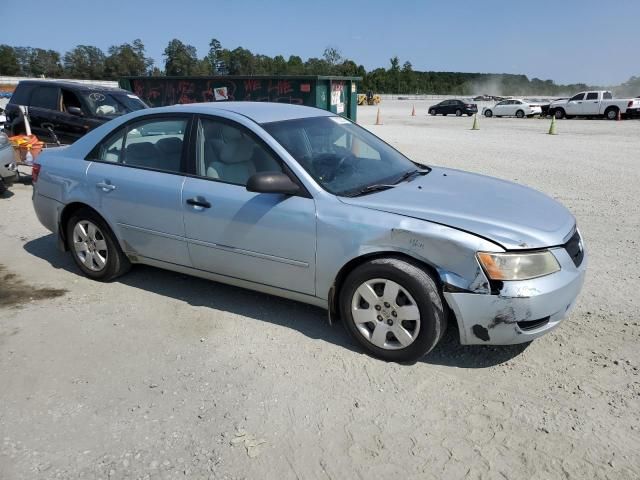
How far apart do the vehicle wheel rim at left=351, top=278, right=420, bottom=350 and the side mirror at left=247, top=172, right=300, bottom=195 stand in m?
0.83

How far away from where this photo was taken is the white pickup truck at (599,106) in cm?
2911

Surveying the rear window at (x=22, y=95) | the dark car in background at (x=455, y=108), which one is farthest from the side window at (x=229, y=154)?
the dark car in background at (x=455, y=108)

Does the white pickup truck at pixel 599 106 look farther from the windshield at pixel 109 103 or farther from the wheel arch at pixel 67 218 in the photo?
the wheel arch at pixel 67 218

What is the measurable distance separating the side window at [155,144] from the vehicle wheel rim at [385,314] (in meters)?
1.88

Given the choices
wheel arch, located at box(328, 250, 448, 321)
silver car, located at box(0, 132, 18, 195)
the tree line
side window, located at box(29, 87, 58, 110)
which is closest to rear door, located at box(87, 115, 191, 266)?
wheel arch, located at box(328, 250, 448, 321)

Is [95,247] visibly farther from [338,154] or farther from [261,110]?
[338,154]

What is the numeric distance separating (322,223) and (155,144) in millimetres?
1854

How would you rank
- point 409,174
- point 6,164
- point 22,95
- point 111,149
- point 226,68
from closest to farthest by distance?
point 409,174 < point 111,149 < point 6,164 < point 22,95 < point 226,68

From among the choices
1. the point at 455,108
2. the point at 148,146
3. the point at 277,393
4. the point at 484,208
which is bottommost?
the point at 455,108

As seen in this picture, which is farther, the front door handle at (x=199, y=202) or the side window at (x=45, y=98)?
the side window at (x=45, y=98)

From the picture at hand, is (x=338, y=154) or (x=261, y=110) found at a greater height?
(x=261, y=110)

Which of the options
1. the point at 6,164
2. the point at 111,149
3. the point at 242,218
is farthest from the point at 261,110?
the point at 6,164

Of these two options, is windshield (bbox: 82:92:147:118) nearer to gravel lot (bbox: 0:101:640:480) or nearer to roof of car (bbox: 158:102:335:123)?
gravel lot (bbox: 0:101:640:480)

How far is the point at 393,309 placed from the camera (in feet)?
11.1
